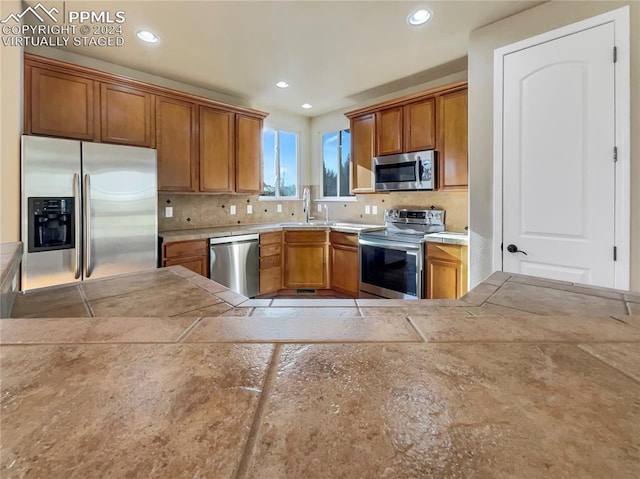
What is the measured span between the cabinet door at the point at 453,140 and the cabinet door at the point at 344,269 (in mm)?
1282

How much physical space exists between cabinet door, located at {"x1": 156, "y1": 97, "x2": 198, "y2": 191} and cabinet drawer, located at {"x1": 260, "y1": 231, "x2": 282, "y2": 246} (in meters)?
0.90

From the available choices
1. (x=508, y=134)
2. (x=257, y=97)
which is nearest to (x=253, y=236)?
(x=257, y=97)

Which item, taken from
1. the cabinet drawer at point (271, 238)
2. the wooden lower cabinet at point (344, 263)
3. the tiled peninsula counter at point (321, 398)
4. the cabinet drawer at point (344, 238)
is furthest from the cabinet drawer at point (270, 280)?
the tiled peninsula counter at point (321, 398)

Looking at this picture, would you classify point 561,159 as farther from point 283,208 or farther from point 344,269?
point 283,208

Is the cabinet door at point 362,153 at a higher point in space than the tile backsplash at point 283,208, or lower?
higher

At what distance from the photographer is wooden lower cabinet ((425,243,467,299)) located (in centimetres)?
283

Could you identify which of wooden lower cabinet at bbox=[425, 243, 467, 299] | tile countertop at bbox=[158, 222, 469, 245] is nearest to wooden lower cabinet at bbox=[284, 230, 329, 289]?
tile countertop at bbox=[158, 222, 469, 245]

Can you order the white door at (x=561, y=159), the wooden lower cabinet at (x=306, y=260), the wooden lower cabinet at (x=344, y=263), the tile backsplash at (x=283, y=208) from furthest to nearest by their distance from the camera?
the wooden lower cabinet at (x=306, y=260) → the wooden lower cabinet at (x=344, y=263) → the tile backsplash at (x=283, y=208) → the white door at (x=561, y=159)

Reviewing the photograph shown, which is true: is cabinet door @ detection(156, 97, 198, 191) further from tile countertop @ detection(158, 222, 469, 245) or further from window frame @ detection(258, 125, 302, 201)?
window frame @ detection(258, 125, 302, 201)

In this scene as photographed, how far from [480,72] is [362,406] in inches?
113

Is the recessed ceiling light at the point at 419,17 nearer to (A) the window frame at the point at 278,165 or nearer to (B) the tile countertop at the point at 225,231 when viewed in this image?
(B) the tile countertop at the point at 225,231

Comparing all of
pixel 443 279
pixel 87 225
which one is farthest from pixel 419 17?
pixel 87 225

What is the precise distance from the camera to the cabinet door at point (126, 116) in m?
2.80

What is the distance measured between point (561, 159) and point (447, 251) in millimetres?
1118
